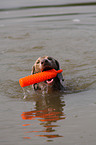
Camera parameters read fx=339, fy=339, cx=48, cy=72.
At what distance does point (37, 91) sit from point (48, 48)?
3.91m

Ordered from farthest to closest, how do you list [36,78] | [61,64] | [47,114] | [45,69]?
1. [61,64]
2. [45,69]
3. [36,78]
4. [47,114]

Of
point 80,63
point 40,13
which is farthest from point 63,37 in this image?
A: point 40,13

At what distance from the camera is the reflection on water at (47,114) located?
508 cm

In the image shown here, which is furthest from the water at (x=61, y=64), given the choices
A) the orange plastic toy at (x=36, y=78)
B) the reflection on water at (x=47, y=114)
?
the orange plastic toy at (x=36, y=78)

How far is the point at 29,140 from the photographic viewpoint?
4.82 metres

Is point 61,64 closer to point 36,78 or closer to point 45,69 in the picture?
point 45,69

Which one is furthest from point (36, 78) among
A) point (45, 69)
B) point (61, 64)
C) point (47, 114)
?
point (61, 64)

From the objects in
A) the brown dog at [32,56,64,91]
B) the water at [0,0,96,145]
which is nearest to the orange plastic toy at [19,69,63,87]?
the brown dog at [32,56,64,91]

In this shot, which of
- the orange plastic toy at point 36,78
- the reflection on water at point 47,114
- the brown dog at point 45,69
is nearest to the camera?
the reflection on water at point 47,114

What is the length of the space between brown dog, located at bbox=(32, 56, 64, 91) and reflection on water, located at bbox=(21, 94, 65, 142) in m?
0.23

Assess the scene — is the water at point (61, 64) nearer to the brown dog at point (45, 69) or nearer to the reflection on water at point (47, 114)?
the reflection on water at point (47, 114)

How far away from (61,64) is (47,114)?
156 inches

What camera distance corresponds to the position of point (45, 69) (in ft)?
23.5

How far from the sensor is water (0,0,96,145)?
5090 mm
